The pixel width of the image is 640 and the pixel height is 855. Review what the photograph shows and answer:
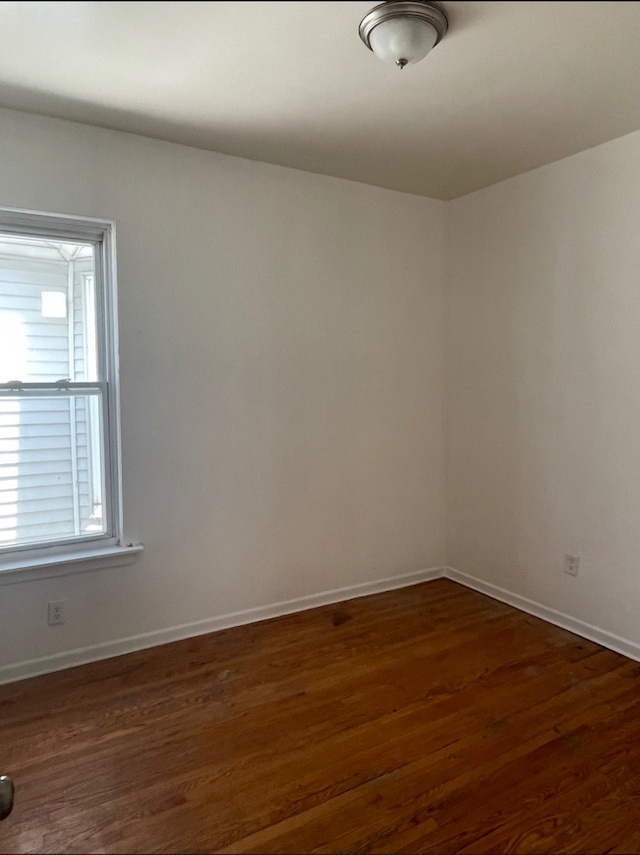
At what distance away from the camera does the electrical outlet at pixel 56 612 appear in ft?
8.72

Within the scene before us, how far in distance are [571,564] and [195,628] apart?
196 cm

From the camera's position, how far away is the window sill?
2.56 m

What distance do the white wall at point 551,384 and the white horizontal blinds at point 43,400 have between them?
7.17ft

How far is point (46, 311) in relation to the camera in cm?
268

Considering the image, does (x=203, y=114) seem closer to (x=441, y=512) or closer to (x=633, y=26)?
(x=633, y=26)

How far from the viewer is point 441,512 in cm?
386

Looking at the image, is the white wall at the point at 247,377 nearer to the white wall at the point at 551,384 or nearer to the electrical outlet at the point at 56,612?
the electrical outlet at the point at 56,612

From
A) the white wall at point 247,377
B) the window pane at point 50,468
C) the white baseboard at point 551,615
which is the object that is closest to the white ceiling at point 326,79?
the white wall at point 247,377

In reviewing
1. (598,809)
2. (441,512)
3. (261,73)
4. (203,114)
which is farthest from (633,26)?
(441,512)

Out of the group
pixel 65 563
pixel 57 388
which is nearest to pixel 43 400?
pixel 57 388

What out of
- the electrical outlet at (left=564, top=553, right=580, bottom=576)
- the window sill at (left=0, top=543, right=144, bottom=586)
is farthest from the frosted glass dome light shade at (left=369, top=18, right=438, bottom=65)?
the electrical outlet at (left=564, top=553, right=580, bottom=576)

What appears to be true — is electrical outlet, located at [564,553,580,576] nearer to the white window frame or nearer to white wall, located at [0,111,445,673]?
white wall, located at [0,111,445,673]

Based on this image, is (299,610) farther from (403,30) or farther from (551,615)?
(403,30)

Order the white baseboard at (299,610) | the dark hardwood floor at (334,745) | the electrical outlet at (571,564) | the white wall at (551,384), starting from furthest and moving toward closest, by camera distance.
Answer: the electrical outlet at (571,564), the white wall at (551,384), the white baseboard at (299,610), the dark hardwood floor at (334,745)
